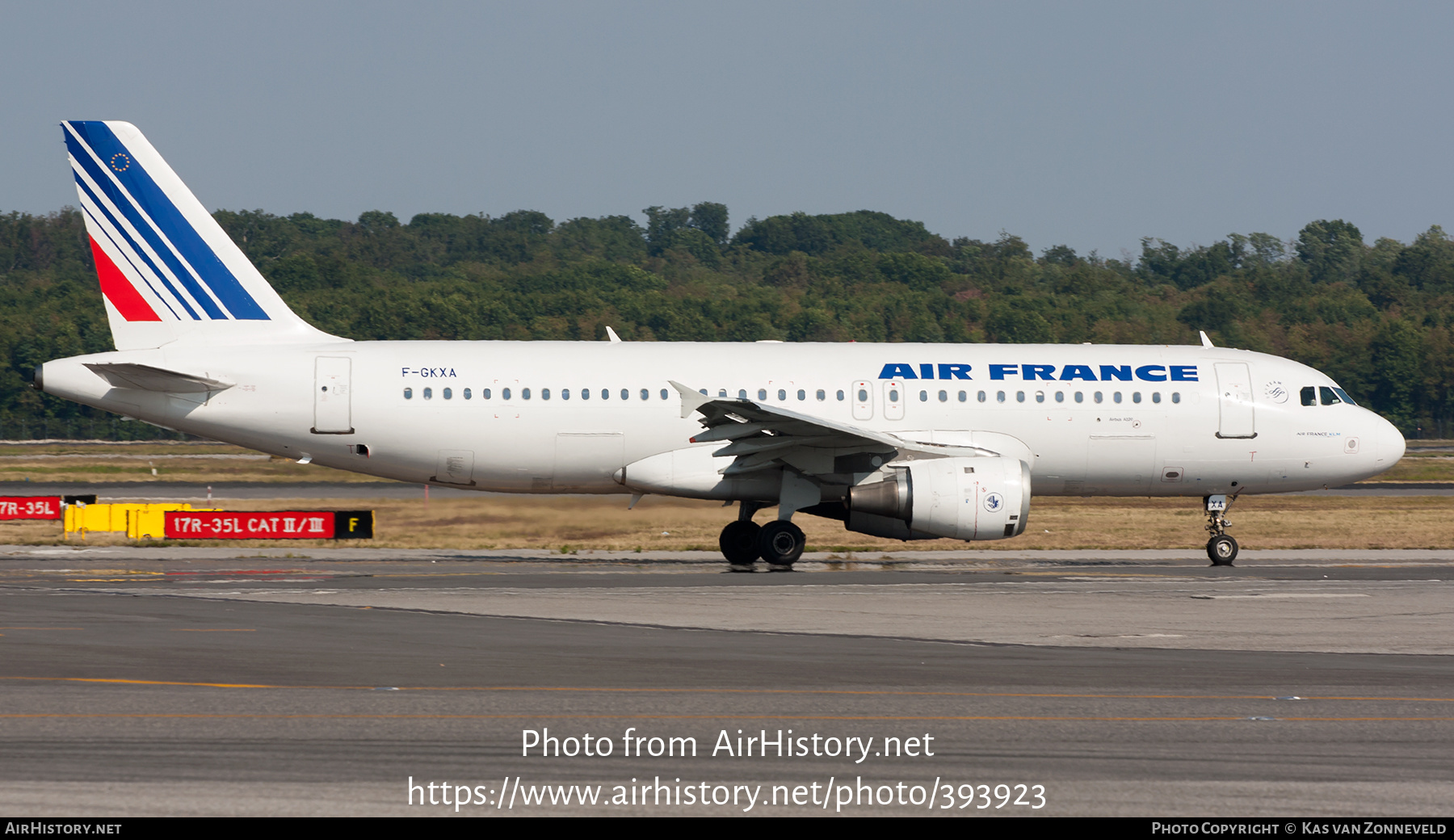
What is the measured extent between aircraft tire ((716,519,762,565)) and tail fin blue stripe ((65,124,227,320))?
9.91 m

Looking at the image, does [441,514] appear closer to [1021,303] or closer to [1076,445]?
[1076,445]

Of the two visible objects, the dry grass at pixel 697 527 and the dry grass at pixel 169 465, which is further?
the dry grass at pixel 169 465

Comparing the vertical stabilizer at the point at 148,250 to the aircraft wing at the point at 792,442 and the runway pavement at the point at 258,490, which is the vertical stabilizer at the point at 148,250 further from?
the runway pavement at the point at 258,490

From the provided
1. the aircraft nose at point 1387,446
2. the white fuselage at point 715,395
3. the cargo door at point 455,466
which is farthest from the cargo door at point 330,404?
the aircraft nose at point 1387,446

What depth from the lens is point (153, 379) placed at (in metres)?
25.1

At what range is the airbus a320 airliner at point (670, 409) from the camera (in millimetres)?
25266

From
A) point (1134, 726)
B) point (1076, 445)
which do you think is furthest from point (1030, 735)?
point (1076, 445)

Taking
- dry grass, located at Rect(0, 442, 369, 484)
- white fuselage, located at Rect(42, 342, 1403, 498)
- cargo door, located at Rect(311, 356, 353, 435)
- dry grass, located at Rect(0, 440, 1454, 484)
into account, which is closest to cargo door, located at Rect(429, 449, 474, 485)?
white fuselage, located at Rect(42, 342, 1403, 498)

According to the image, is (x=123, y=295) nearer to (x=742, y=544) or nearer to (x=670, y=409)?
(x=670, y=409)

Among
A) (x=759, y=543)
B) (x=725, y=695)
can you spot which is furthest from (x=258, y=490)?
(x=725, y=695)

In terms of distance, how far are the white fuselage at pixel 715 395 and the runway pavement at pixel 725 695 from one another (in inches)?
160

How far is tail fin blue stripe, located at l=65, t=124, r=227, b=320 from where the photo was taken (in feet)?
85.9

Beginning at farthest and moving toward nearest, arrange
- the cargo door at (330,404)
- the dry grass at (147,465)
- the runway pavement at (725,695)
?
the dry grass at (147,465) → the cargo door at (330,404) → the runway pavement at (725,695)

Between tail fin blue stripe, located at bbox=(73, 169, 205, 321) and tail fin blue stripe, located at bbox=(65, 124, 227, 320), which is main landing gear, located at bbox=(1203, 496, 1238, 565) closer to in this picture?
tail fin blue stripe, located at bbox=(65, 124, 227, 320)
